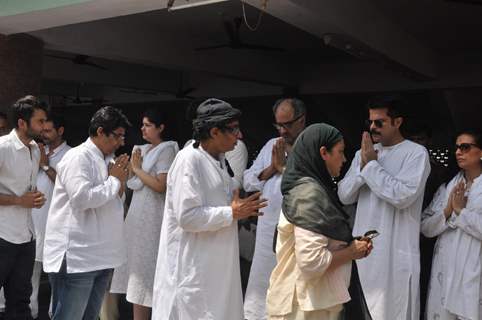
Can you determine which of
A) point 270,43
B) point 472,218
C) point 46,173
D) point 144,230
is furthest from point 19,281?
point 270,43

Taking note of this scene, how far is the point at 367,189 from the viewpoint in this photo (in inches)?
144

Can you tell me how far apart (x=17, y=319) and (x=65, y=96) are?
Answer: 11.5 metres

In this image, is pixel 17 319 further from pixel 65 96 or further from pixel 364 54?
pixel 65 96

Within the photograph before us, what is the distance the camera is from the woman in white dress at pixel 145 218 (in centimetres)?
433

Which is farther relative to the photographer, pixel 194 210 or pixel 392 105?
pixel 392 105

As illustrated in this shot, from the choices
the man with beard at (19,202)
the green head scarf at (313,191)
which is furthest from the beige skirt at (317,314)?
the man with beard at (19,202)

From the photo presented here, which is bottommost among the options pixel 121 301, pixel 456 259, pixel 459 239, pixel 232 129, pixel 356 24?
pixel 121 301

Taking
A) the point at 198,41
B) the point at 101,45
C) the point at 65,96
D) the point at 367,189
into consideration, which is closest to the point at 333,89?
the point at 198,41

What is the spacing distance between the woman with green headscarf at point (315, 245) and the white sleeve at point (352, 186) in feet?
3.26

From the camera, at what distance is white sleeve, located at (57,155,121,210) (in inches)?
134

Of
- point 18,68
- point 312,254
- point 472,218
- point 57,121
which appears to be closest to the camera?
point 312,254

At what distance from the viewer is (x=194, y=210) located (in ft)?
9.29

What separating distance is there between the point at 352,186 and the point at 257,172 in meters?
0.74

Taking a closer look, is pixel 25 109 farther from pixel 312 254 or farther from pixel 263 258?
pixel 312 254
